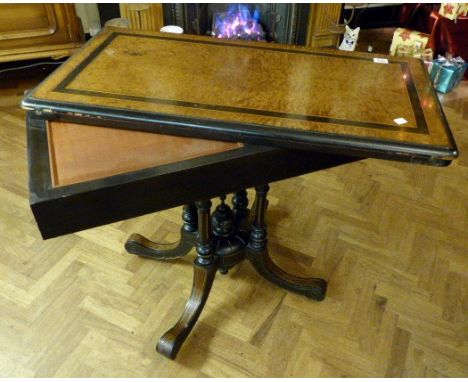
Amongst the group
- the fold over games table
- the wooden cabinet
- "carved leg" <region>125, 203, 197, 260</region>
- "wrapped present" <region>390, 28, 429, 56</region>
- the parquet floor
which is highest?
the fold over games table

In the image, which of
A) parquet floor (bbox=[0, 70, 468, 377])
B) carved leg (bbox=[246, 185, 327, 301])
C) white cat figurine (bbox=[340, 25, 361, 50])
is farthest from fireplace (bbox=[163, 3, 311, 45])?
carved leg (bbox=[246, 185, 327, 301])

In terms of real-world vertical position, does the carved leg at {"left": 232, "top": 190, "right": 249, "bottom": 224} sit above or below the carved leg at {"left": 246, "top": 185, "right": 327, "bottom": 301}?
above

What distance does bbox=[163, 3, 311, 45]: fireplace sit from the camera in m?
2.42

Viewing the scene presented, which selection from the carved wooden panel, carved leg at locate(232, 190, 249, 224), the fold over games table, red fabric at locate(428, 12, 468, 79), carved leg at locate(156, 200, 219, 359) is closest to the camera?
the fold over games table

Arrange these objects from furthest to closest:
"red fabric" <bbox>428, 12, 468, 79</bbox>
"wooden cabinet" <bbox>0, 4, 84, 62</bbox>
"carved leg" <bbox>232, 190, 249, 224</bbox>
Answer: "red fabric" <bbox>428, 12, 468, 79</bbox> → "wooden cabinet" <bbox>0, 4, 84, 62</bbox> → "carved leg" <bbox>232, 190, 249, 224</bbox>

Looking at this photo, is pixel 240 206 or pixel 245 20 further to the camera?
pixel 245 20

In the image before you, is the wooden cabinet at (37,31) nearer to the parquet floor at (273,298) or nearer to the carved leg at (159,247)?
the parquet floor at (273,298)

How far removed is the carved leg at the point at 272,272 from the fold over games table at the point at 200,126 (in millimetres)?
201

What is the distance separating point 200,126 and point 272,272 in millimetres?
655

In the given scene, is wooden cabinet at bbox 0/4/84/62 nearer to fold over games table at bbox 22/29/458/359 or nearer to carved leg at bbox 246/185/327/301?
fold over games table at bbox 22/29/458/359

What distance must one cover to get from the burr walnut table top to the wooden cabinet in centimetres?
122

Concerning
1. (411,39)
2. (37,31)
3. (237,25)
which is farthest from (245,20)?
(37,31)

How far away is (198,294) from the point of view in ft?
3.94

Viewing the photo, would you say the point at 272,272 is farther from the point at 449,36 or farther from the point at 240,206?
the point at 449,36
